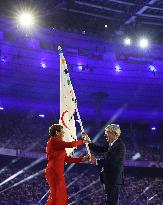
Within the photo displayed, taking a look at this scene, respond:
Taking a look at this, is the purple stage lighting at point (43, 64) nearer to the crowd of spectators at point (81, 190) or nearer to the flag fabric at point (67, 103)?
the crowd of spectators at point (81, 190)

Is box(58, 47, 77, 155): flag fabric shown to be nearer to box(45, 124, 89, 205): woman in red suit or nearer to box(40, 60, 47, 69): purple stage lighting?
box(45, 124, 89, 205): woman in red suit

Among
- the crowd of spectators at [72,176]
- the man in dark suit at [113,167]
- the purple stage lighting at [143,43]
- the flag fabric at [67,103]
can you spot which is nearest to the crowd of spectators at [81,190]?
the crowd of spectators at [72,176]

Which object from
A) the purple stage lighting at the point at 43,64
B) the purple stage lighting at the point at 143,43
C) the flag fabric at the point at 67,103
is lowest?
the flag fabric at the point at 67,103

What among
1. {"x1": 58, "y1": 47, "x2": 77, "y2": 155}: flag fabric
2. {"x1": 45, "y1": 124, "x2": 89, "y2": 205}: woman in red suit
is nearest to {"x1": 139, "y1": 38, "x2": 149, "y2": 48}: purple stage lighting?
{"x1": 58, "y1": 47, "x2": 77, "y2": 155}: flag fabric

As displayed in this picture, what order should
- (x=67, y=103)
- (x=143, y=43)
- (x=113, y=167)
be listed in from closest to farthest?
1. (x=113, y=167)
2. (x=67, y=103)
3. (x=143, y=43)

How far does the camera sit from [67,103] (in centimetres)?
663

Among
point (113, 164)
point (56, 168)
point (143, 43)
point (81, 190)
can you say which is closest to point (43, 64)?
point (143, 43)

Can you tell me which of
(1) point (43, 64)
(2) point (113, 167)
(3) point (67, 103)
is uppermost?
(1) point (43, 64)

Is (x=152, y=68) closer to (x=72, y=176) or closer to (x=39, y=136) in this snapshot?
(x=72, y=176)

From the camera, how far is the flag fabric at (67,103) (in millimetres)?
6531

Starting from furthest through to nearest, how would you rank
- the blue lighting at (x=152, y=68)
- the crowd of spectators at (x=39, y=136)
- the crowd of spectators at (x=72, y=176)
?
the crowd of spectators at (x=39, y=136), the blue lighting at (x=152, y=68), the crowd of spectators at (x=72, y=176)

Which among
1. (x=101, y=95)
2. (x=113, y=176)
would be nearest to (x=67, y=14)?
(x=101, y=95)

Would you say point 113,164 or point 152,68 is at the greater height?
point 152,68

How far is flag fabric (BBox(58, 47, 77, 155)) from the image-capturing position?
21.4 ft
